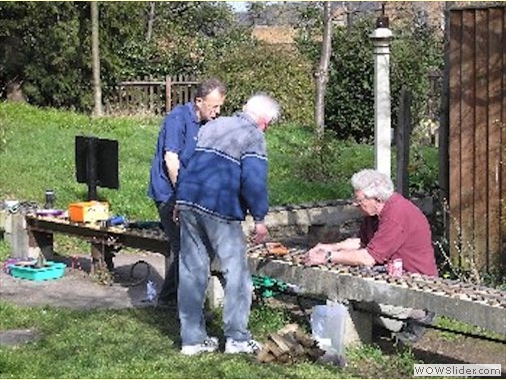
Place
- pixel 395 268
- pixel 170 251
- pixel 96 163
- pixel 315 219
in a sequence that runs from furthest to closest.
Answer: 1. pixel 315 219
2. pixel 96 163
3. pixel 170 251
4. pixel 395 268

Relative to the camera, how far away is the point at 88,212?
866 cm

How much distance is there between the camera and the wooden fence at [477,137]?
7.56 m

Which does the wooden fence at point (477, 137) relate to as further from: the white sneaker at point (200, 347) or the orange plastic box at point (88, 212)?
the orange plastic box at point (88, 212)

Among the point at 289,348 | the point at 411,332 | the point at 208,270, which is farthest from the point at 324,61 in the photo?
the point at 289,348

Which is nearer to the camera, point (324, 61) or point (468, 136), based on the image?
point (468, 136)

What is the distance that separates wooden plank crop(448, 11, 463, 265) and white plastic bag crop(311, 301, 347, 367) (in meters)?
2.16

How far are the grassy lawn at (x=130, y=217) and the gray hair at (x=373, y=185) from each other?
0.94 m

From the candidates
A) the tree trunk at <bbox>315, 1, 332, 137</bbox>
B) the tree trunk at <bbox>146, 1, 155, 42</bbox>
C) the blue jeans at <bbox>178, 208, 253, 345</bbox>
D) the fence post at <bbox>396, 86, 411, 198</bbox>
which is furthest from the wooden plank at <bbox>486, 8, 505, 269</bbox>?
the tree trunk at <bbox>146, 1, 155, 42</bbox>

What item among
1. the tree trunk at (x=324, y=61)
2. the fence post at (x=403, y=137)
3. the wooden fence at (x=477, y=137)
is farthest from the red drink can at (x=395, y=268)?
the tree trunk at (x=324, y=61)

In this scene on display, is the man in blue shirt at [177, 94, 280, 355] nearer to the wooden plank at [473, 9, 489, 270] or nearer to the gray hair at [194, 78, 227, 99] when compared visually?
the gray hair at [194, 78, 227, 99]

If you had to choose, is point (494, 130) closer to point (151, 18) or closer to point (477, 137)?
point (477, 137)

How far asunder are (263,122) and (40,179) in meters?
8.04

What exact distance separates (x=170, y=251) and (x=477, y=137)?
250 cm

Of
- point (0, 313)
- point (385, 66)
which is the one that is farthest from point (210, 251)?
point (385, 66)
